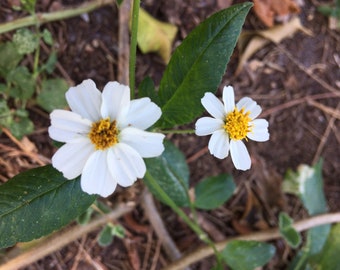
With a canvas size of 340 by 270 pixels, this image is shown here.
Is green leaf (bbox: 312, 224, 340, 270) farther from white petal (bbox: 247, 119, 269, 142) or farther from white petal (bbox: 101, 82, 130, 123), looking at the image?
white petal (bbox: 101, 82, 130, 123)

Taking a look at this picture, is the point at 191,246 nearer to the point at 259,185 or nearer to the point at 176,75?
the point at 259,185

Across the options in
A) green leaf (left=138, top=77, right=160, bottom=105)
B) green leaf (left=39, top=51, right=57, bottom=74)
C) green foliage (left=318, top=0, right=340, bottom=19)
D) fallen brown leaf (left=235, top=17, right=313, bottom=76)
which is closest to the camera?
Result: green leaf (left=138, top=77, right=160, bottom=105)

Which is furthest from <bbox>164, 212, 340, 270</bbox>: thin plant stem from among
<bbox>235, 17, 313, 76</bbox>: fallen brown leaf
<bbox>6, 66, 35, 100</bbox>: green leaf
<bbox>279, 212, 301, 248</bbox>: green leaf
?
<bbox>6, 66, 35, 100</bbox>: green leaf

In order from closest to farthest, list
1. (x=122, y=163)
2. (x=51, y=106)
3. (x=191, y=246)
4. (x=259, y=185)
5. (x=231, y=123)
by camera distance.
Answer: (x=122, y=163)
(x=231, y=123)
(x=51, y=106)
(x=191, y=246)
(x=259, y=185)

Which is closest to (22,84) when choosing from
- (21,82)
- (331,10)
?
(21,82)

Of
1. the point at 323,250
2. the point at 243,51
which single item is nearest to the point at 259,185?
the point at 323,250

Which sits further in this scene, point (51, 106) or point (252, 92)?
point (252, 92)

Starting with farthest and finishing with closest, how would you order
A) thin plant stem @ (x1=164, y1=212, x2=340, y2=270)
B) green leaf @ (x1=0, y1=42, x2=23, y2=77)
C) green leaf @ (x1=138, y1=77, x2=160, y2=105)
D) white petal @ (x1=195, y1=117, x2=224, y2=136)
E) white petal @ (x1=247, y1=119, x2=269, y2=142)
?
1. thin plant stem @ (x1=164, y1=212, x2=340, y2=270)
2. green leaf @ (x1=0, y1=42, x2=23, y2=77)
3. green leaf @ (x1=138, y1=77, x2=160, y2=105)
4. white petal @ (x1=247, y1=119, x2=269, y2=142)
5. white petal @ (x1=195, y1=117, x2=224, y2=136)
